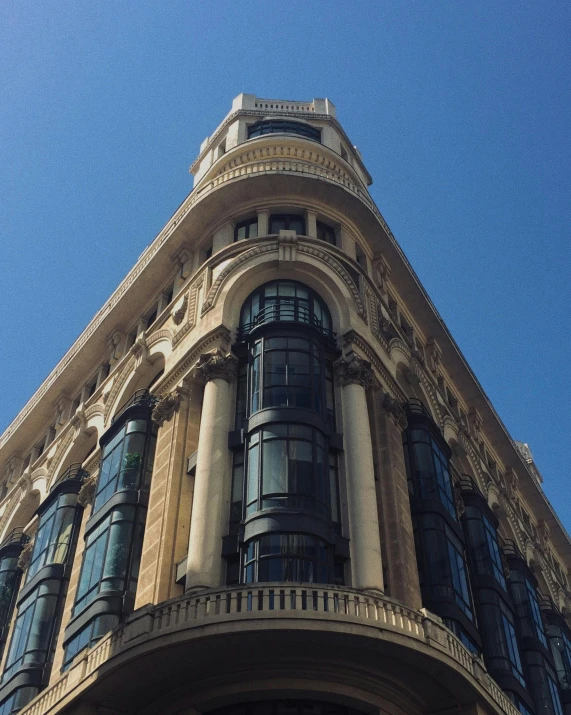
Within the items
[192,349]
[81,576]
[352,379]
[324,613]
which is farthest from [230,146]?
[324,613]

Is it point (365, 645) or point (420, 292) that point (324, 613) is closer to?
point (365, 645)

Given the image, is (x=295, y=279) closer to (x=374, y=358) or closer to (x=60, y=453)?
(x=374, y=358)

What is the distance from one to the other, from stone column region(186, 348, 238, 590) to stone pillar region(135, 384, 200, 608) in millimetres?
989

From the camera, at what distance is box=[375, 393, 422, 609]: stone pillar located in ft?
78.9

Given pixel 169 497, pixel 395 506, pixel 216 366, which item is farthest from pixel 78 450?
pixel 395 506

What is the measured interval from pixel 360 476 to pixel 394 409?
4.91 m

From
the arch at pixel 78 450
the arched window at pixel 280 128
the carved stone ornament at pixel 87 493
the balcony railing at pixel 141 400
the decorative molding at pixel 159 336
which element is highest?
the arched window at pixel 280 128

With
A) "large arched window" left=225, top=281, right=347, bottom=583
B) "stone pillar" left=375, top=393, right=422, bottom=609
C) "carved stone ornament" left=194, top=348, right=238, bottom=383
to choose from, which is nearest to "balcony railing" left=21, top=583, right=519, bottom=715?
"large arched window" left=225, top=281, right=347, bottom=583

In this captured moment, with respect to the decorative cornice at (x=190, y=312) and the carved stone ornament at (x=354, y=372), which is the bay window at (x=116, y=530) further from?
the carved stone ornament at (x=354, y=372)

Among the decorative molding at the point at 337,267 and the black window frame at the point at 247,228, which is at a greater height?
the black window frame at the point at 247,228

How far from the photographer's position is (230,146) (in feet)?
135

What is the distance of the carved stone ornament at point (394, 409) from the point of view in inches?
1155

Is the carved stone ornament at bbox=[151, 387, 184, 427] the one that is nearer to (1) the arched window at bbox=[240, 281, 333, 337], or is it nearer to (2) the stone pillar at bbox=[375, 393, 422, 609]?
(1) the arched window at bbox=[240, 281, 333, 337]

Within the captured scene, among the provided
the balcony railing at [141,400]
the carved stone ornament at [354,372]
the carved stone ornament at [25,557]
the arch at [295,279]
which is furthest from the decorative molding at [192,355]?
the carved stone ornament at [25,557]
